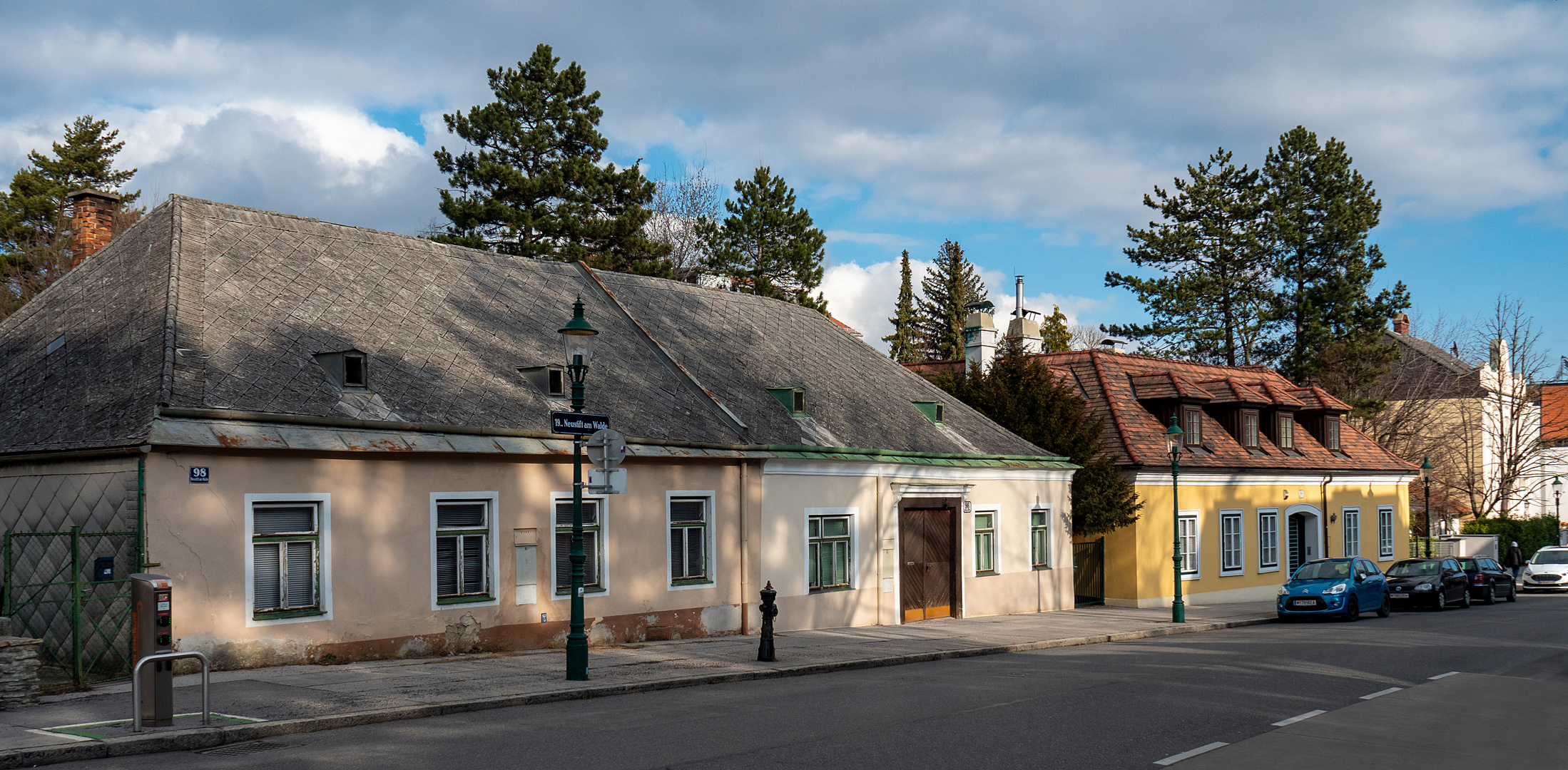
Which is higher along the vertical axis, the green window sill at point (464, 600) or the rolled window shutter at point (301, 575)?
the rolled window shutter at point (301, 575)

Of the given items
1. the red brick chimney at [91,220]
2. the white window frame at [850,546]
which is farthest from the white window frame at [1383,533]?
the red brick chimney at [91,220]

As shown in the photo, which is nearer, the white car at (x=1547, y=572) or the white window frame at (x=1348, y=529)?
the white window frame at (x=1348, y=529)

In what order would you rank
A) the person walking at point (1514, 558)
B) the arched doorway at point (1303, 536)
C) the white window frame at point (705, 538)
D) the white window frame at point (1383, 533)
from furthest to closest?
the person walking at point (1514, 558)
the white window frame at point (1383, 533)
the arched doorway at point (1303, 536)
the white window frame at point (705, 538)

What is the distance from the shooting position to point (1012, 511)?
27.6 m

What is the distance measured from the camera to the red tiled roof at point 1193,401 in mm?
32688

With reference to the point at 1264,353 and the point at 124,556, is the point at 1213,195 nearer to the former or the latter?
the point at 1264,353

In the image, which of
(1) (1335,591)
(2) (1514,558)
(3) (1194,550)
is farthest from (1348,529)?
(2) (1514,558)

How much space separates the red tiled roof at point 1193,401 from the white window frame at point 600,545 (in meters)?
16.5

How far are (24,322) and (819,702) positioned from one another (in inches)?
541

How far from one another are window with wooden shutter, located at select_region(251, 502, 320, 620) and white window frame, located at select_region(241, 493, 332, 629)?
1.2 inches

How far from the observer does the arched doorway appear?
123 feet

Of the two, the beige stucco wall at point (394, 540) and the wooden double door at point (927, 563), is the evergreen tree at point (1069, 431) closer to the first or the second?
the wooden double door at point (927, 563)

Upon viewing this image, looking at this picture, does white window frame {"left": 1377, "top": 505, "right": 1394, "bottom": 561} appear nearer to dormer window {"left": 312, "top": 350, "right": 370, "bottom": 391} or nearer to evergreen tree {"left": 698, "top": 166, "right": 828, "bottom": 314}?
evergreen tree {"left": 698, "top": 166, "right": 828, "bottom": 314}

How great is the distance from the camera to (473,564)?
17688mm
